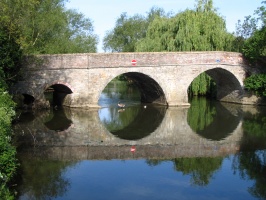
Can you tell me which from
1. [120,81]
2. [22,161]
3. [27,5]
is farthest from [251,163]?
[120,81]

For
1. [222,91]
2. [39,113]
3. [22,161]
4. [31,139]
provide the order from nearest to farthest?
[22,161] → [31,139] → [39,113] → [222,91]

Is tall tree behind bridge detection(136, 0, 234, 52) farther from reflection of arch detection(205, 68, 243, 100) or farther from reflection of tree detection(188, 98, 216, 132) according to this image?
reflection of tree detection(188, 98, 216, 132)

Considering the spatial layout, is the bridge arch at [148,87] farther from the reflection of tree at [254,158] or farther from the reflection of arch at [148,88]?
the reflection of tree at [254,158]

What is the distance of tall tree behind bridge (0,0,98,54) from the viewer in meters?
20.5

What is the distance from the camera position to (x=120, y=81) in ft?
181

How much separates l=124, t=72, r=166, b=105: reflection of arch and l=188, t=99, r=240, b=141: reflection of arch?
7.72ft

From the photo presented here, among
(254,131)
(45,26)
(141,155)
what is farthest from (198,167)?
(45,26)

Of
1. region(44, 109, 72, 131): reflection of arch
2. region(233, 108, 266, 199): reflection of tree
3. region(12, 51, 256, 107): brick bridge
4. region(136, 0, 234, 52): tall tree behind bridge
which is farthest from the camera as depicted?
region(136, 0, 234, 52): tall tree behind bridge

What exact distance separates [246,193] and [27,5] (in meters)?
16.0

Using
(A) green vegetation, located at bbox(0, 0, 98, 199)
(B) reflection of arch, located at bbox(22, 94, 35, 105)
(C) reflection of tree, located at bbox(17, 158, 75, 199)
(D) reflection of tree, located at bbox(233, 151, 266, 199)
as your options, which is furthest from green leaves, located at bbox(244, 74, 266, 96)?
(C) reflection of tree, located at bbox(17, 158, 75, 199)

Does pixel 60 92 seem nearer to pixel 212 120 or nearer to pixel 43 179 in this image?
pixel 212 120

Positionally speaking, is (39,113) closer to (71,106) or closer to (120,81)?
(71,106)

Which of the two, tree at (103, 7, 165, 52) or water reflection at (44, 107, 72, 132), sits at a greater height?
tree at (103, 7, 165, 52)

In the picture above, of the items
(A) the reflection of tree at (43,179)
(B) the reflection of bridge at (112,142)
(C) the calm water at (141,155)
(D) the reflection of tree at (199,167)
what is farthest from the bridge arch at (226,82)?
(A) the reflection of tree at (43,179)
